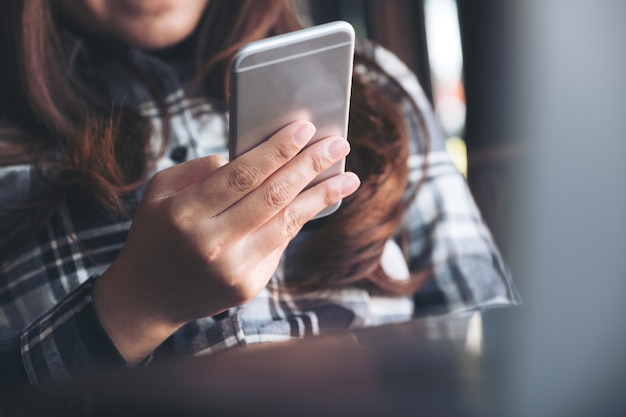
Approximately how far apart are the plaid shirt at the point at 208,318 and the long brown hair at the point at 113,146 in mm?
21

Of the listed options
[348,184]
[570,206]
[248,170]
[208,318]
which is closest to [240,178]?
[248,170]

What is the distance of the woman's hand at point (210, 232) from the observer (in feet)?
1.60

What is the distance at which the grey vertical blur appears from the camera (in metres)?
0.40

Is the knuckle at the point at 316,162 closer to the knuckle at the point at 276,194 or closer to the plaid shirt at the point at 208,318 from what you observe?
the knuckle at the point at 276,194

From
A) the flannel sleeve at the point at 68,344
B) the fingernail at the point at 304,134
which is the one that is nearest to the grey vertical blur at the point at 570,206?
the fingernail at the point at 304,134

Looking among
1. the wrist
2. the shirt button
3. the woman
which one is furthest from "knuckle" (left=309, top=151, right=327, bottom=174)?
the shirt button

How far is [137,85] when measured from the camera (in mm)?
808

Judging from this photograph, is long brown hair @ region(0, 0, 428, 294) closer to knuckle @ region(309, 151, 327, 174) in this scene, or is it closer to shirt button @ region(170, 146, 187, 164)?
shirt button @ region(170, 146, 187, 164)

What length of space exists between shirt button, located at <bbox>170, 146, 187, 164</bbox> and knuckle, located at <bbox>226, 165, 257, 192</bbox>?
0.30 meters

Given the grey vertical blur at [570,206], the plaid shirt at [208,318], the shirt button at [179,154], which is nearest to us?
the grey vertical blur at [570,206]

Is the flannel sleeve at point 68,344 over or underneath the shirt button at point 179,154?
underneath

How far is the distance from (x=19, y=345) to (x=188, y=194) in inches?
10.6

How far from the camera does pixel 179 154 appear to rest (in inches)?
30.0

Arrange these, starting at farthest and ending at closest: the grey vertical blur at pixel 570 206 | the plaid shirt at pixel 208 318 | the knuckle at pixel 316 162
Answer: the plaid shirt at pixel 208 318 < the knuckle at pixel 316 162 < the grey vertical blur at pixel 570 206
